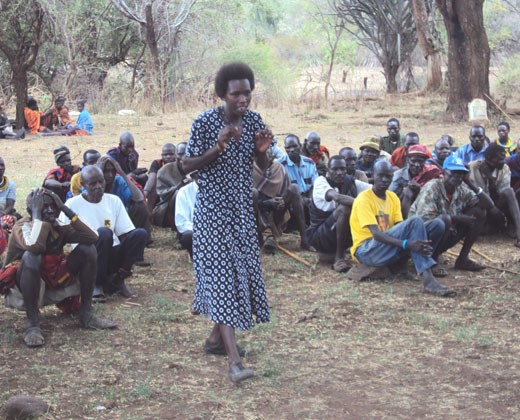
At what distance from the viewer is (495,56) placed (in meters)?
29.1

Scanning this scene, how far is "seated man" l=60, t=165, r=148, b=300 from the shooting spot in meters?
5.39

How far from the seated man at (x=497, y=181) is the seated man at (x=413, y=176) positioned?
16.7 inches

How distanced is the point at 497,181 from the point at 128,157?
3572 mm

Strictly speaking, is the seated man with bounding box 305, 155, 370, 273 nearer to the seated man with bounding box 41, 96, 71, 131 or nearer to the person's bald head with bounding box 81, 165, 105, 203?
the person's bald head with bounding box 81, 165, 105, 203

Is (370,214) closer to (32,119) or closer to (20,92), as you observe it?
(32,119)

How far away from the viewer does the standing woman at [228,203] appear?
4.10 meters

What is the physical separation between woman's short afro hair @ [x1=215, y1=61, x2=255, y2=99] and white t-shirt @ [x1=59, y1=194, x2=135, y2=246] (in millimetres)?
1742

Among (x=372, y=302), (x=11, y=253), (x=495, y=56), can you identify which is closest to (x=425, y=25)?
(x=495, y=56)

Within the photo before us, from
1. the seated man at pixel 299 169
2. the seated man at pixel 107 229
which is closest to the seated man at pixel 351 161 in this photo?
the seated man at pixel 299 169

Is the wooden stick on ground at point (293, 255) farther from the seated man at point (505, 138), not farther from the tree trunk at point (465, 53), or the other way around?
the tree trunk at point (465, 53)

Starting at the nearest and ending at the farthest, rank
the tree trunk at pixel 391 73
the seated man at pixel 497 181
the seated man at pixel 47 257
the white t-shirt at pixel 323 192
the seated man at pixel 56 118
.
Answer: the seated man at pixel 47 257, the white t-shirt at pixel 323 192, the seated man at pixel 497 181, the seated man at pixel 56 118, the tree trunk at pixel 391 73

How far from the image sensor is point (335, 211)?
6.71 m

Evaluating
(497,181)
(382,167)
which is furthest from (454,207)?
(497,181)

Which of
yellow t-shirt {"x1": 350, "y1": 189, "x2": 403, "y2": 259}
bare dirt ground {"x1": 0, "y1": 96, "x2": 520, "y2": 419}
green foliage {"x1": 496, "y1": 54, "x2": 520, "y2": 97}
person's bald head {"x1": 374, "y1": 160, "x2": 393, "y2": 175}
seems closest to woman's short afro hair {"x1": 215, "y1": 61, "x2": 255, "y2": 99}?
bare dirt ground {"x1": 0, "y1": 96, "x2": 520, "y2": 419}
